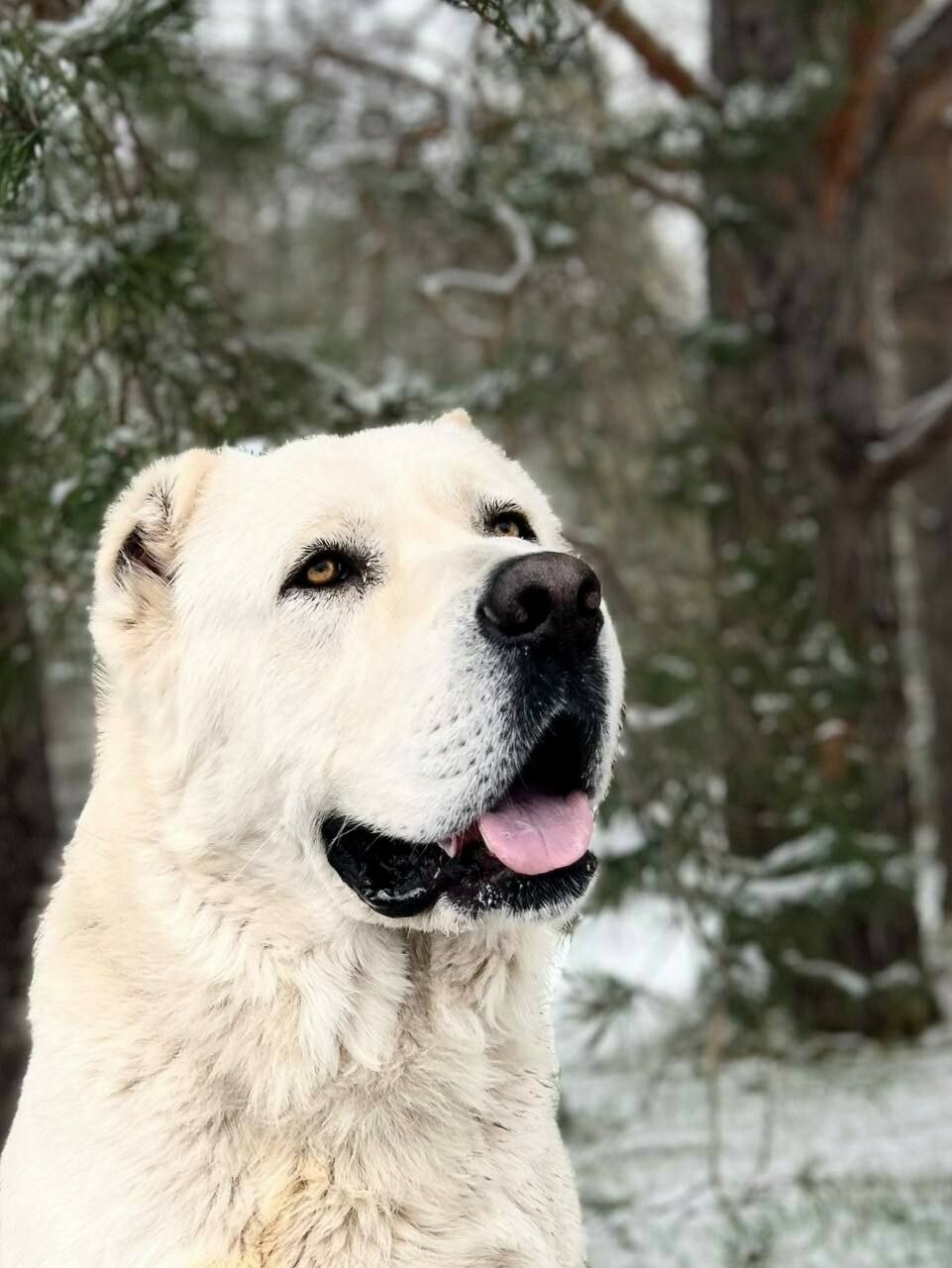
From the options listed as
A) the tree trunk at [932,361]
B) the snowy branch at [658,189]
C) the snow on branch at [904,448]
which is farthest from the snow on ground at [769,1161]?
the tree trunk at [932,361]

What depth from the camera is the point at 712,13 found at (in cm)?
755

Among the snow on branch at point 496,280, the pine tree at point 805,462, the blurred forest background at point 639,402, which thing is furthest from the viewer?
the pine tree at point 805,462

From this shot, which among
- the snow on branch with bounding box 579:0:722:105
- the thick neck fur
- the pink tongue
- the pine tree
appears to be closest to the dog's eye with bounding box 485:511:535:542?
the pink tongue

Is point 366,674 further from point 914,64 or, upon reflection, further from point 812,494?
point 914,64

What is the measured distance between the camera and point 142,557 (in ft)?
8.13

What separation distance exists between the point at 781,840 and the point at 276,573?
4483 mm

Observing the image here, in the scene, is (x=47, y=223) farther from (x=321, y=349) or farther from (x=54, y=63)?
(x=321, y=349)

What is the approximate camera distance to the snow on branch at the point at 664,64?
20.1 ft

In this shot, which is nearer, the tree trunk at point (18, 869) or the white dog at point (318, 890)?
the white dog at point (318, 890)

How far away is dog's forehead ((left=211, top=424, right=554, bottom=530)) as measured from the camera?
91.9 inches

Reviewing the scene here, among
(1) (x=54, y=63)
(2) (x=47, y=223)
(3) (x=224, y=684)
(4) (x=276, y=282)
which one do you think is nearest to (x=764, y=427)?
(4) (x=276, y=282)

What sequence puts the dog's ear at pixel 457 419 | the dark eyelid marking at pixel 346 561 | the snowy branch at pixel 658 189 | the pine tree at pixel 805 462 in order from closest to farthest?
the dark eyelid marking at pixel 346 561
the dog's ear at pixel 457 419
the pine tree at pixel 805 462
the snowy branch at pixel 658 189

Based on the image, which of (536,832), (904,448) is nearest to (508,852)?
(536,832)

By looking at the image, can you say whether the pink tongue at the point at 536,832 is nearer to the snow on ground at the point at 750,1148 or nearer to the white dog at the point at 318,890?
the white dog at the point at 318,890
